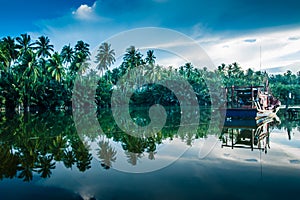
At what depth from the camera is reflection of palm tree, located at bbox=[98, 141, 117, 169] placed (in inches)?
243

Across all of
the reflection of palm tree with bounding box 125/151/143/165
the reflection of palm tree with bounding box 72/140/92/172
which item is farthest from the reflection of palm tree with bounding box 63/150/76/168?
the reflection of palm tree with bounding box 125/151/143/165

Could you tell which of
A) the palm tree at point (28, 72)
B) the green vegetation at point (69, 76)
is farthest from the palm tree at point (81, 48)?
the palm tree at point (28, 72)

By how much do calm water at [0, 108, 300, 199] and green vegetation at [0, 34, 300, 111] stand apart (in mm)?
18956

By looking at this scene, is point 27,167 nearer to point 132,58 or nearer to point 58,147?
point 58,147

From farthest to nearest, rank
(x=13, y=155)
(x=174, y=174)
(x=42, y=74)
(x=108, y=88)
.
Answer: (x=108, y=88), (x=42, y=74), (x=13, y=155), (x=174, y=174)

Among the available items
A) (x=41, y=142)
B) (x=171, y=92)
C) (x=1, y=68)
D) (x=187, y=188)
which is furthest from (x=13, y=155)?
(x=171, y=92)

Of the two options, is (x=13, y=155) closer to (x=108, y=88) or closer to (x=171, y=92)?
(x=108, y=88)

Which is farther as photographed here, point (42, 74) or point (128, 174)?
point (42, 74)

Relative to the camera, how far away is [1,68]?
27.5m

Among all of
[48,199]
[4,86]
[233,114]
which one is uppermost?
[4,86]

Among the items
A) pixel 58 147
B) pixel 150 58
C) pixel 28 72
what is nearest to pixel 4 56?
pixel 28 72

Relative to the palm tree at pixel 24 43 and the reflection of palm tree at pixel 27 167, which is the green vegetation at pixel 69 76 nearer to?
the palm tree at pixel 24 43

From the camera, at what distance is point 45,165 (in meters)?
5.92

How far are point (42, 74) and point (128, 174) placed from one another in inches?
1128
